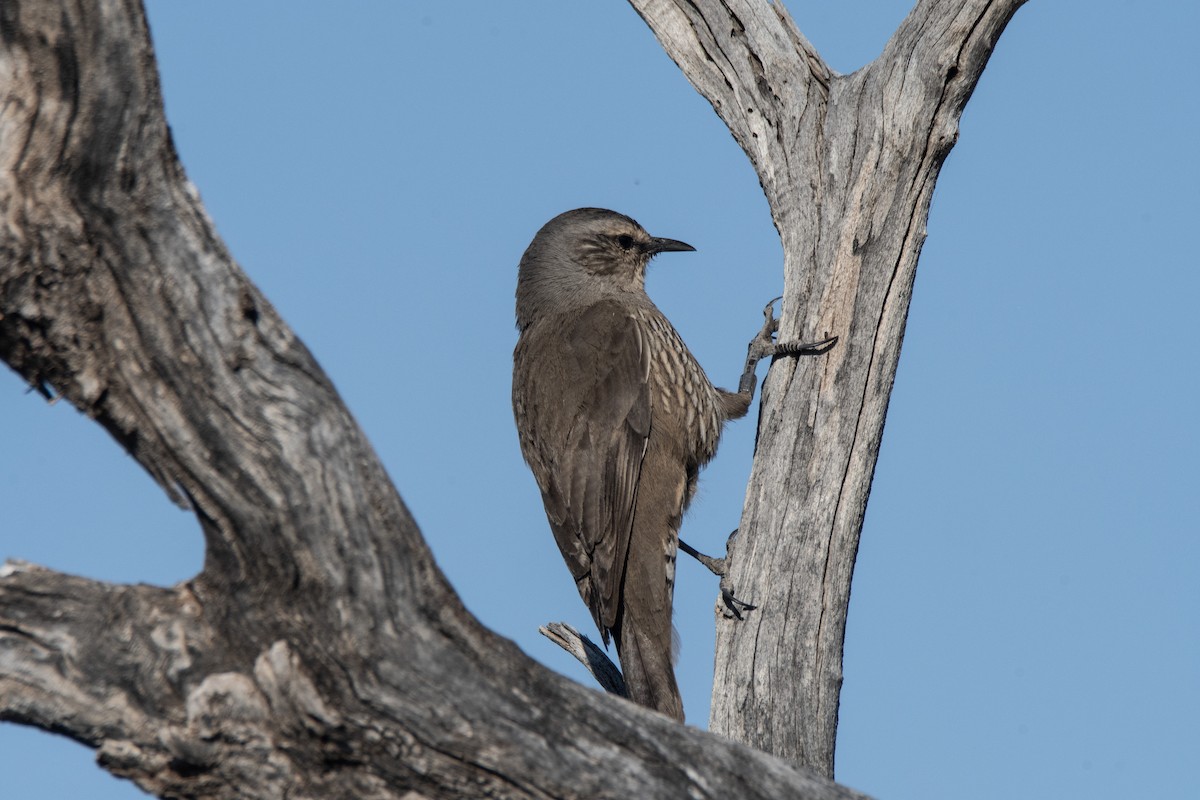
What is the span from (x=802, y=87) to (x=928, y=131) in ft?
2.02

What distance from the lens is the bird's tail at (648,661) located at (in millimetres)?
5449

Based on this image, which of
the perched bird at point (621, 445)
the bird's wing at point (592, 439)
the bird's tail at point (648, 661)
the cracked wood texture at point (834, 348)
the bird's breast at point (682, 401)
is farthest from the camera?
the bird's breast at point (682, 401)

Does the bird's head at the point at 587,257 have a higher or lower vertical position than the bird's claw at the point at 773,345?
higher

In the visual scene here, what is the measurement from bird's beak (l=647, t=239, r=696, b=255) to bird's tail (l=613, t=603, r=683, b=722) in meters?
2.20

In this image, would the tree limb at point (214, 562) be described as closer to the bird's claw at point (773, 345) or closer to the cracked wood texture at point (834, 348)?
the cracked wood texture at point (834, 348)

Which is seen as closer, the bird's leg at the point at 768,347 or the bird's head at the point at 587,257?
the bird's leg at the point at 768,347

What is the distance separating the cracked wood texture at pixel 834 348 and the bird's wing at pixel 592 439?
801 mm

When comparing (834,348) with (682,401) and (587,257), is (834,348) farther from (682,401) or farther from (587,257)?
(587,257)

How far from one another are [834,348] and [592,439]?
55.7 inches

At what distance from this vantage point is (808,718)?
4746 mm

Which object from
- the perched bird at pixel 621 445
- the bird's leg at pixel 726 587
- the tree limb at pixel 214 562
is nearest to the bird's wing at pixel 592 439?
the perched bird at pixel 621 445

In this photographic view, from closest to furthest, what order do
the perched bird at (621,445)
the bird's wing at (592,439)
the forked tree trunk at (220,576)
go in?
the forked tree trunk at (220,576) → the perched bird at (621,445) → the bird's wing at (592,439)

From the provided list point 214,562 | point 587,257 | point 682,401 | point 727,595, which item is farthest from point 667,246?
point 214,562

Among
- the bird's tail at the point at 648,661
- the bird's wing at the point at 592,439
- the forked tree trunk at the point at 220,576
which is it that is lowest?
the forked tree trunk at the point at 220,576
